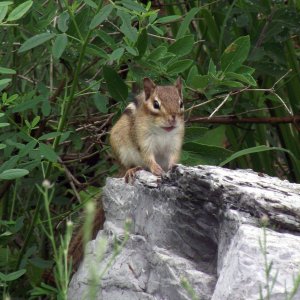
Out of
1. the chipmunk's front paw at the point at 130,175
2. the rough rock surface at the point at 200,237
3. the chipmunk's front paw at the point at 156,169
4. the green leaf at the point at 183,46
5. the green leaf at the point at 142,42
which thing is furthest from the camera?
the green leaf at the point at 183,46

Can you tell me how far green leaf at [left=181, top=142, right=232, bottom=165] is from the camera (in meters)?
4.39

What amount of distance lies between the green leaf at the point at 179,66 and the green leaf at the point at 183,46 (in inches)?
3.3

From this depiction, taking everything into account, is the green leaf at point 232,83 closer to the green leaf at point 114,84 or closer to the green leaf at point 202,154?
the green leaf at point 202,154

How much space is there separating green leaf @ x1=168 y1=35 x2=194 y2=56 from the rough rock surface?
36.5 inches

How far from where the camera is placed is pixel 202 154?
446cm

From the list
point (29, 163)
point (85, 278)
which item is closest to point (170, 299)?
point (85, 278)

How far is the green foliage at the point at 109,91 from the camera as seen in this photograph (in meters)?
4.13

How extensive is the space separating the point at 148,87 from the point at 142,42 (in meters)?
0.29

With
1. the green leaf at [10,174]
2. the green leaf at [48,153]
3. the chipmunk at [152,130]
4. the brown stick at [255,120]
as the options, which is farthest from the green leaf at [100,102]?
the green leaf at [10,174]

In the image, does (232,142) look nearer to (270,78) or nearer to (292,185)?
(270,78)

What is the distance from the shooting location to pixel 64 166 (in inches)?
196

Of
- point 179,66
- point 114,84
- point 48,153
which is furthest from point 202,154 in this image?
point 48,153

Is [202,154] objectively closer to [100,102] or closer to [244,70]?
[244,70]

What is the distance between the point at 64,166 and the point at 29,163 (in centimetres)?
94
